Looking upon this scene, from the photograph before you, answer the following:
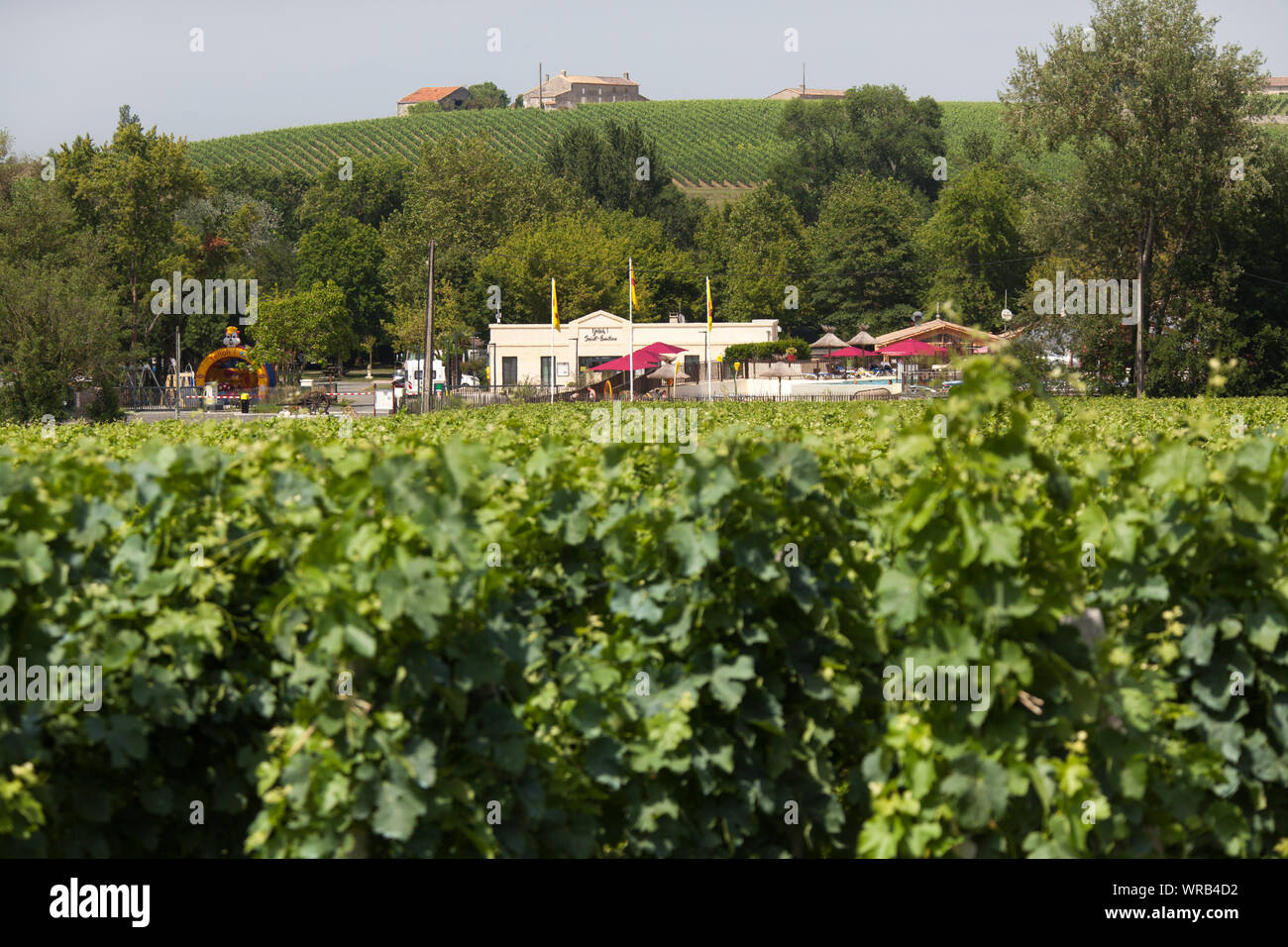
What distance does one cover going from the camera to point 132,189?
75.6 meters

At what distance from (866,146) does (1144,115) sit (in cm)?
9684

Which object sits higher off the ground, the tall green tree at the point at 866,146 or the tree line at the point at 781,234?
the tall green tree at the point at 866,146

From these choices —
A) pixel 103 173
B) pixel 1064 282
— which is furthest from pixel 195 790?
pixel 103 173

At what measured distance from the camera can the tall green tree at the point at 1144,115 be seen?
4875 cm

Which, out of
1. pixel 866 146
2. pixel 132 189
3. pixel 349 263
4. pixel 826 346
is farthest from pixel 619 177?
pixel 132 189

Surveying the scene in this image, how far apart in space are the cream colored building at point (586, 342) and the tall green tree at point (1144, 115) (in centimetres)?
2555

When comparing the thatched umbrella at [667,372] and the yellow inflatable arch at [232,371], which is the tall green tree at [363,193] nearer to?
the yellow inflatable arch at [232,371]

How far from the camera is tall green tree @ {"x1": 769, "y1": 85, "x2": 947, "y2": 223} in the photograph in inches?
5472

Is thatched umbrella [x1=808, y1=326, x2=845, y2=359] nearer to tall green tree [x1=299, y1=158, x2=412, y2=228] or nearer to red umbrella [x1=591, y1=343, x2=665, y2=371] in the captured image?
red umbrella [x1=591, y1=343, x2=665, y2=371]

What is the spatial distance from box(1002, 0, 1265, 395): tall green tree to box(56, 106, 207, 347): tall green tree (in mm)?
50418

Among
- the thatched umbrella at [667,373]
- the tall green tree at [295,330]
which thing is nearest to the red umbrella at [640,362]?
the thatched umbrella at [667,373]

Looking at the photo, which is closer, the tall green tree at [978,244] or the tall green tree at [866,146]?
the tall green tree at [978,244]

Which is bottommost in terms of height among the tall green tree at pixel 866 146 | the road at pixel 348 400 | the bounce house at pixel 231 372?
the road at pixel 348 400

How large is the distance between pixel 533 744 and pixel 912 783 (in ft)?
4.63
